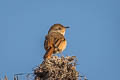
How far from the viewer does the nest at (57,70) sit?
20.0ft

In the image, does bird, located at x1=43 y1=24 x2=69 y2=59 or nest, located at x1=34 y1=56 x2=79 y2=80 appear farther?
bird, located at x1=43 y1=24 x2=69 y2=59

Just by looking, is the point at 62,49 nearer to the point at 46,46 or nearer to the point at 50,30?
the point at 46,46

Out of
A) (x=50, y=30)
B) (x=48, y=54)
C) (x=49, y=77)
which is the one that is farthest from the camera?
(x=50, y=30)

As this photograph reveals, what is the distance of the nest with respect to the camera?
240 inches

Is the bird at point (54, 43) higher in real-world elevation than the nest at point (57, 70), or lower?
higher

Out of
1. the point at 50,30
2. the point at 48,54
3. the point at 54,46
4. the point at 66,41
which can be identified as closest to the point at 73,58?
the point at 48,54

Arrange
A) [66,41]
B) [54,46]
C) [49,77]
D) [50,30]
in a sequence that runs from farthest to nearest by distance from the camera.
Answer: [50,30], [66,41], [54,46], [49,77]

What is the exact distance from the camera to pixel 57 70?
247 inches

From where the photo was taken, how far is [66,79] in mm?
6254

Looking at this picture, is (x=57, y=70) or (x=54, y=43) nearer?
(x=57, y=70)

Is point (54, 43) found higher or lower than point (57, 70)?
higher

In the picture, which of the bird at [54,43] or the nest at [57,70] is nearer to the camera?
the nest at [57,70]

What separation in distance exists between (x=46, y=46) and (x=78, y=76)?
2985 mm

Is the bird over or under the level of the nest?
over
